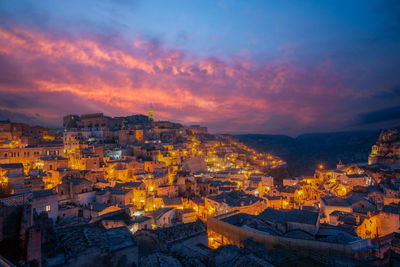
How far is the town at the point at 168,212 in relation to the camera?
7555 mm

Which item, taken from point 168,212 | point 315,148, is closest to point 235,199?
point 168,212

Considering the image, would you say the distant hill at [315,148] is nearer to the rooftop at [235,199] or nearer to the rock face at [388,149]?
the rock face at [388,149]

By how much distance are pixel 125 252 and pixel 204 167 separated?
39065 millimetres

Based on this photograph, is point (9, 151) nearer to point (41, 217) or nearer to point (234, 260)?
point (41, 217)

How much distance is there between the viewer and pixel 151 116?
8994cm

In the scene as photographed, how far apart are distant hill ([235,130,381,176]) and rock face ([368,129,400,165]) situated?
2130 cm

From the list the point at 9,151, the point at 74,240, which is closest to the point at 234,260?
the point at 74,240

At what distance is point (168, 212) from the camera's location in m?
22.6

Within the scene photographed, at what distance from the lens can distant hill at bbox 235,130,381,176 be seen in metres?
90.9

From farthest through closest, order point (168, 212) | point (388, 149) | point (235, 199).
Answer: point (388, 149)
point (235, 199)
point (168, 212)

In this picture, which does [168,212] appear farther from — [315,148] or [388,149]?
[315,148]

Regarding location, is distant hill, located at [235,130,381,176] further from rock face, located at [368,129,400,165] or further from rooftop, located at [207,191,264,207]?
rooftop, located at [207,191,264,207]

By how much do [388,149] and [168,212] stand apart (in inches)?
1925

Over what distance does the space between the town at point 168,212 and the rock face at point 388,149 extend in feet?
0.65
